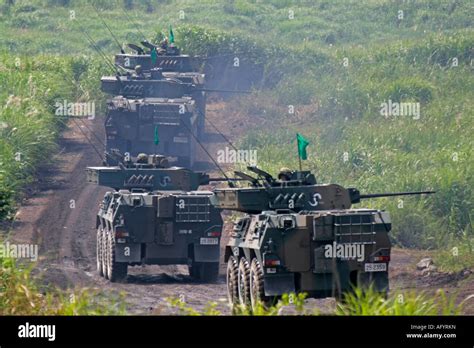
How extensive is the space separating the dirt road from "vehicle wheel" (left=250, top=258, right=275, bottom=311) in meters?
0.51

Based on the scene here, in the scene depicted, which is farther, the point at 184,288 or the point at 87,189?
the point at 87,189

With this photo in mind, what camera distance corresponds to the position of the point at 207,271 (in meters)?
24.5

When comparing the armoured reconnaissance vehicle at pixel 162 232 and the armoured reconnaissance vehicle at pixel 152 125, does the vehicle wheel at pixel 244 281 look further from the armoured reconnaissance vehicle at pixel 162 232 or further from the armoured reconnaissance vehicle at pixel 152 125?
the armoured reconnaissance vehicle at pixel 152 125

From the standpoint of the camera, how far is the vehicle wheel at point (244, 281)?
773 inches

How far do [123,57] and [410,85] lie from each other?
349 inches

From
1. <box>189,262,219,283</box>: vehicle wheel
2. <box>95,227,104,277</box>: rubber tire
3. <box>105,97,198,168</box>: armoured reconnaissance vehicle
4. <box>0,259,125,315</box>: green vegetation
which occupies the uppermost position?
<box>105,97,198,168</box>: armoured reconnaissance vehicle

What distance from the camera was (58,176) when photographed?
122 feet

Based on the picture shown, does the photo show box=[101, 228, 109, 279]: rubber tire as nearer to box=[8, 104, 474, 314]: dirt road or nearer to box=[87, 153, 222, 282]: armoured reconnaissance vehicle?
box=[87, 153, 222, 282]: armoured reconnaissance vehicle

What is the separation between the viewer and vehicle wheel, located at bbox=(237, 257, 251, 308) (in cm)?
1962

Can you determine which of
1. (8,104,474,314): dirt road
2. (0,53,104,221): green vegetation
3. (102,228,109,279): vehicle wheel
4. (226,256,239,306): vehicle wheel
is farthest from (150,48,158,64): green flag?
(226,256,239,306): vehicle wheel
